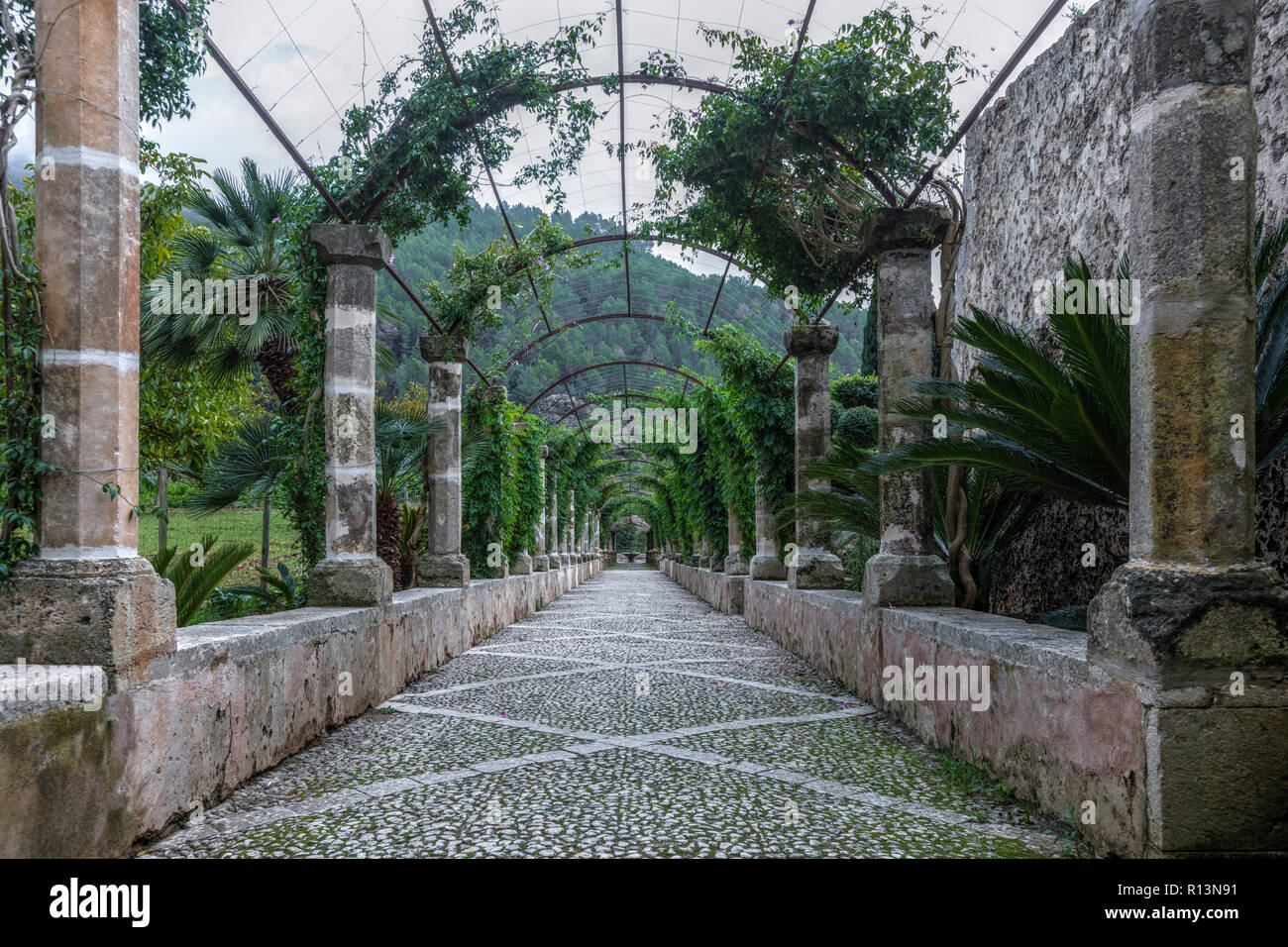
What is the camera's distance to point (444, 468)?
30.0ft

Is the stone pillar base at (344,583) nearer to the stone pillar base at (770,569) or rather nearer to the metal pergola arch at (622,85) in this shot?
the metal pergola arch at (622,85)

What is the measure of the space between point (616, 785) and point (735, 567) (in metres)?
9.55

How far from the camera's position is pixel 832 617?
6.39 m

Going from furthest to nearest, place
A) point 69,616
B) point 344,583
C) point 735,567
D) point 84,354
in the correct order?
point 735,567
point 344,583
point 84,354
point 69,616

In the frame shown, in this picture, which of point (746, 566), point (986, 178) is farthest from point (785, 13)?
point (746, 566)

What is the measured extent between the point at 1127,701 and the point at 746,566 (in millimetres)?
10291

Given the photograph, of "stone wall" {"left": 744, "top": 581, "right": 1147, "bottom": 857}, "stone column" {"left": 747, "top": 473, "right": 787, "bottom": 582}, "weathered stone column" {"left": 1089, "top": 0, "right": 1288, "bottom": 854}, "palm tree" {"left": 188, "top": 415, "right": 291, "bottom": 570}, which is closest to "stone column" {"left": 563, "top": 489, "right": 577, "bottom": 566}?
"stone column" {"left": 747, "top": 473, "right": 787, "bottom": 582}

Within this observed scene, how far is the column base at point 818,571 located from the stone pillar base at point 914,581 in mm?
2789

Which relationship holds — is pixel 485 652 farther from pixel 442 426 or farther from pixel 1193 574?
pixel 1193 574

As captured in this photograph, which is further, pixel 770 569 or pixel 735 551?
pixel 735 551

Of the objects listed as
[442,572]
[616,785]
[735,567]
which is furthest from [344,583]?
[735,567]

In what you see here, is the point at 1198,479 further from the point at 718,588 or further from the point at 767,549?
the point at 718,588

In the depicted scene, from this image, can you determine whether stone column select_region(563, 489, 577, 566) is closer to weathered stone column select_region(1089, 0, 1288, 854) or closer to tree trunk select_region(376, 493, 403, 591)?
tree trunk select_region(376, 493, 403, 591)

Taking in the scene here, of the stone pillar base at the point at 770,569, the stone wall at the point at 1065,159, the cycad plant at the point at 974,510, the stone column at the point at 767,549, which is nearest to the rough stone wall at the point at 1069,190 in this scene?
the stone wall at the point at 1065,159
